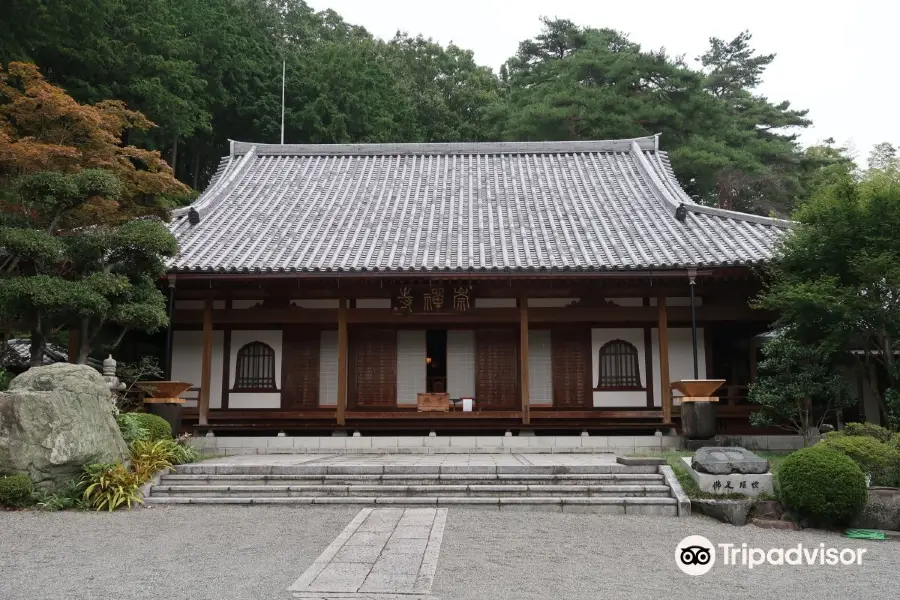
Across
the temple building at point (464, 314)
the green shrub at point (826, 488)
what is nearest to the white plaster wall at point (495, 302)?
the temple building at point (464, 314)

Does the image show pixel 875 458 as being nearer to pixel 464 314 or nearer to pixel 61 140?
pixel 464 314

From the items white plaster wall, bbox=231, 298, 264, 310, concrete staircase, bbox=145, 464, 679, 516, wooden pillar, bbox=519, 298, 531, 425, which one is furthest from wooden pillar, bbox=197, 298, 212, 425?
wooden pillar, bbox=519, 298, 531, 425

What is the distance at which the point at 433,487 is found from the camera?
9.73m

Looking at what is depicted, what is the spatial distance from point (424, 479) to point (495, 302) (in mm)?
6431

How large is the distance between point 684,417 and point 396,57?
1516 inches

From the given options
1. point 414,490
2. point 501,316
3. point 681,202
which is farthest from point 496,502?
point 681,202

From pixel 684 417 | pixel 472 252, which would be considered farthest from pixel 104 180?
pixel 684 417

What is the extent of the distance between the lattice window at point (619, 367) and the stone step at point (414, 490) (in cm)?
621

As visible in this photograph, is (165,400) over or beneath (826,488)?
over

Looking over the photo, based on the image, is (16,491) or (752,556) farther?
(16,491)

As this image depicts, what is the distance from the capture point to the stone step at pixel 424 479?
393 inches

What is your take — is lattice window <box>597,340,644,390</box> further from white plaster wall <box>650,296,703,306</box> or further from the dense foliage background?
the dense foliage background

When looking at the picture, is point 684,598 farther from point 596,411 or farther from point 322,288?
point 322,288

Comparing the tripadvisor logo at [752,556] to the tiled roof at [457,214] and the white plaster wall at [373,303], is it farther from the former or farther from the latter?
the white plaster wall at [373,303]
